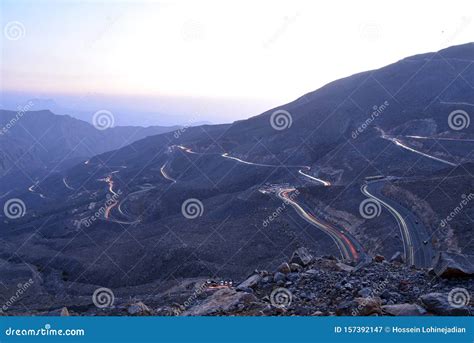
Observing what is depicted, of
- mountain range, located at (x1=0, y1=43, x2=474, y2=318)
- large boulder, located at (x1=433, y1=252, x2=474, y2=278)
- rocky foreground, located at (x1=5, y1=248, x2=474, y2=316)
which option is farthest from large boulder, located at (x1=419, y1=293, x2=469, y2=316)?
mountain range, located at (x1=0, y1=43, x2=474, y2=318)

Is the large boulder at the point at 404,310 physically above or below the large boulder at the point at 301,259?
below

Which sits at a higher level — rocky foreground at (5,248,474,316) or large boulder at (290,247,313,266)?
large boulder at (290,247,313,266)

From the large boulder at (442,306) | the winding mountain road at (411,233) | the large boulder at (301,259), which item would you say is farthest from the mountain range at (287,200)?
the large boulder at (442,306)

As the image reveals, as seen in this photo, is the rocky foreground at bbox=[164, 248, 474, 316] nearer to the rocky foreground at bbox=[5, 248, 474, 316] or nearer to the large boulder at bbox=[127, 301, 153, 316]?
the rocky foreground at bbox=[5, 248, 474, 316]

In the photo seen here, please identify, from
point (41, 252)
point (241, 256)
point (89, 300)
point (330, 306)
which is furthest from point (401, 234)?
point (41, 252)

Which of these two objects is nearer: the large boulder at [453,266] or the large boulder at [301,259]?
the large boulder at [453,266]

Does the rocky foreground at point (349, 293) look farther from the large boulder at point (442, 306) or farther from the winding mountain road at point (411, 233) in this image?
the winding mountain road at point (411, 233)
